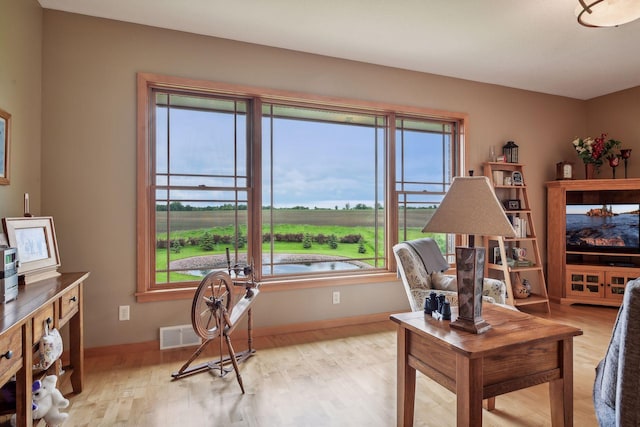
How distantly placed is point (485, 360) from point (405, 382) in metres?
0.47

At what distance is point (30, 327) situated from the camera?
1.52 m

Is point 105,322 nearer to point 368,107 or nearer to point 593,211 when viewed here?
point 368,107

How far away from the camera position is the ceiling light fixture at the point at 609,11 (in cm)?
210

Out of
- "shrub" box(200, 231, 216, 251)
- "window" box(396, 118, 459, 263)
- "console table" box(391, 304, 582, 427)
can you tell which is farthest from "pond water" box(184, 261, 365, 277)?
"console table" box(391, 304, 582, 427)

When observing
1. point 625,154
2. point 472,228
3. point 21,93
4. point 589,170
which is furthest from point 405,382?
point 625,154

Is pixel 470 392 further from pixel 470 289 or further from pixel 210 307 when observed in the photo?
pixel 210 307

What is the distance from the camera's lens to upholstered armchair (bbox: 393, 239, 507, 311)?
2.72 metres

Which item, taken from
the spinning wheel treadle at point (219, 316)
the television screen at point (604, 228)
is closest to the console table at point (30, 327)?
the spinning wheel treadle at point (219, 316)

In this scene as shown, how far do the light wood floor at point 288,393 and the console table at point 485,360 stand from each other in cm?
41

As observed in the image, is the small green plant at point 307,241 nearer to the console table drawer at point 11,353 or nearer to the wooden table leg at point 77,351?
the wooden table leg at point 77,351

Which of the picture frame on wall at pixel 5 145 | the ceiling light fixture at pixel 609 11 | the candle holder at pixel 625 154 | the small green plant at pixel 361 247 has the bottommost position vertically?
the small green plant at pixel 361 247

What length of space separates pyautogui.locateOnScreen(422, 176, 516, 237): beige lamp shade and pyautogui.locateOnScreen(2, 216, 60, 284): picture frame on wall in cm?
221

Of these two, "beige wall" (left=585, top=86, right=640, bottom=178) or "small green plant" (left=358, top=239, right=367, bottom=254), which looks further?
"beige wall" (left=585, top=86, right=640, bottom=178)

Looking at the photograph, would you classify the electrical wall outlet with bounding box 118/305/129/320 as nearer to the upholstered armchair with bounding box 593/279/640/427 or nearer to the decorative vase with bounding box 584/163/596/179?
the upholstered armchair with bounding box 593/279/640/427
